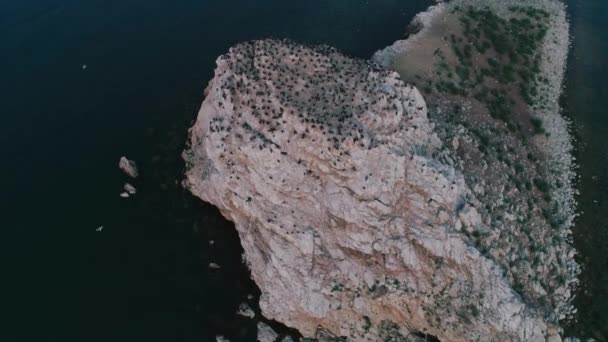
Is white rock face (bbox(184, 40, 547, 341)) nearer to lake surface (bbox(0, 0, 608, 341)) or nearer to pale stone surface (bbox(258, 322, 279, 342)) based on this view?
pale stone surface (bbox(258, 322, 279, 342))

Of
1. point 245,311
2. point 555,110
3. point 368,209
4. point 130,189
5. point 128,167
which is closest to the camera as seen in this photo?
point 368,209

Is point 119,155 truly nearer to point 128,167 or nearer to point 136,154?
point 136,154

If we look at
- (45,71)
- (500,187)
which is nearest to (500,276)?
(500,187)

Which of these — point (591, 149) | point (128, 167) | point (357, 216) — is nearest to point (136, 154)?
point (128, 167)

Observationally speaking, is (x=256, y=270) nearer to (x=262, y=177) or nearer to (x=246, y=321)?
(x=246, y=321)

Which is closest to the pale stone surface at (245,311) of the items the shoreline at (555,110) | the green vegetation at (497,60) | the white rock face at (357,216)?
the white rock face at (357,216)
